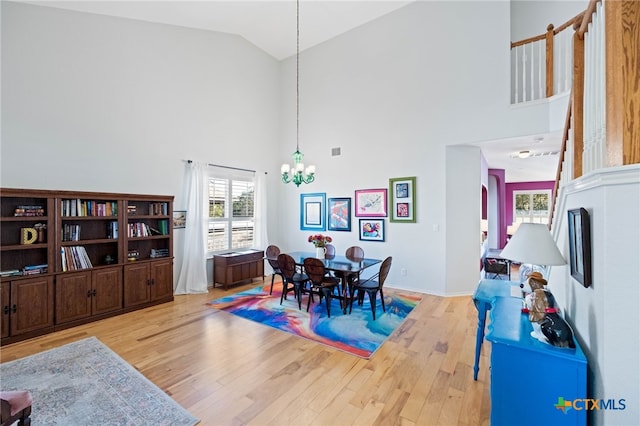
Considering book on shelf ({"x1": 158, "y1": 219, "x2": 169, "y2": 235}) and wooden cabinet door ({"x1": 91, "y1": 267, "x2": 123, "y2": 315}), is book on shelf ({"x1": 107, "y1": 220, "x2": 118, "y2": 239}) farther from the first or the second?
book on shelf ({"x1": 158, "y1": 219, "x2": 169, "y2": 235})

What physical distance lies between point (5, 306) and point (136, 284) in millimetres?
1311

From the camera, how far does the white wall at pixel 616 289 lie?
4.00 feet

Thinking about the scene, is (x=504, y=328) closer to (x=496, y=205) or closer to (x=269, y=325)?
(x=269, y=325)

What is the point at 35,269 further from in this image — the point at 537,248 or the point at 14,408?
the point at 537,248

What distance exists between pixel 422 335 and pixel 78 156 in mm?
5274

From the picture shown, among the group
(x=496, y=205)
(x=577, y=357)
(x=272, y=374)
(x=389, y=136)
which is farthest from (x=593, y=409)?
(x=496, y=205)

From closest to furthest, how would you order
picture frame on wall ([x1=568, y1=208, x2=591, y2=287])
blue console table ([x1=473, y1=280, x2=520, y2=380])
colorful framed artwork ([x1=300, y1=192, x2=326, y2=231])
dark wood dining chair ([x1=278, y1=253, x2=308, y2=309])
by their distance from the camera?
1. picture frame on wall ([x1=568, y1=208, x2=591, y2=287])
2. blue console table ([x1=473, y1=280, x2=520, y2=380])
3. dark wood dining chair ([x1=278, y1=253, x2=308, y2=309])
4. colorful framed artwork ([x1=300, y1=192, x2=326, y2=231])

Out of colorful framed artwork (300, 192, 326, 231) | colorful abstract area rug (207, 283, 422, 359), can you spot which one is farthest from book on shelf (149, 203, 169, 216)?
colorful framed artwork (300, 192, 326, 231)

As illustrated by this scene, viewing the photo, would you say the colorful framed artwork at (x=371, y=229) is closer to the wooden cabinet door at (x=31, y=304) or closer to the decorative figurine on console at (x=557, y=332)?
the decorative figurine on console at (x=557, y=332)

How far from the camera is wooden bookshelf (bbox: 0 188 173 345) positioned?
322 centimetres

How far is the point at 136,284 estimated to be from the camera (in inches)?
163

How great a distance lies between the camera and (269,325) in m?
3.64

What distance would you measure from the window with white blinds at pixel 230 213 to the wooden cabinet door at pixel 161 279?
43.4 inches

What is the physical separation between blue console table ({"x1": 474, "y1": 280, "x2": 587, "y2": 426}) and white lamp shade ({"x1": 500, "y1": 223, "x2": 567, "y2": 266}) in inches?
18.1
